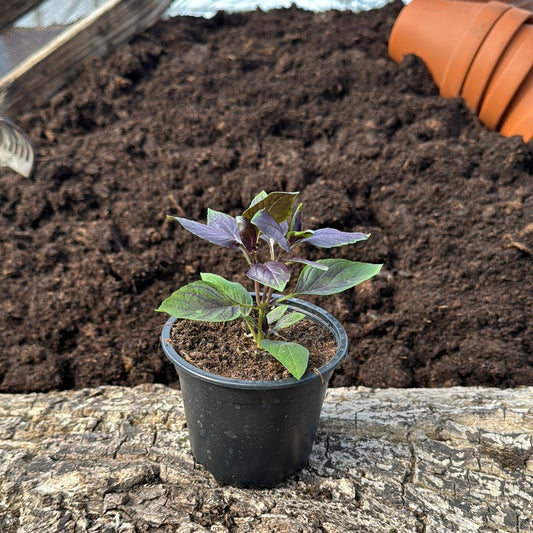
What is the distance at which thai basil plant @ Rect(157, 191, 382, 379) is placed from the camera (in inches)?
51.1

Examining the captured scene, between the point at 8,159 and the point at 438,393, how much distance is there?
7.52 feet

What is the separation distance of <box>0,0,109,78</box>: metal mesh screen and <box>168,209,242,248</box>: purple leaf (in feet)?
7.69

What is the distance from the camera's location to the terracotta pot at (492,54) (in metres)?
2.99

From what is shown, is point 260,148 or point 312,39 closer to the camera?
point 260,148

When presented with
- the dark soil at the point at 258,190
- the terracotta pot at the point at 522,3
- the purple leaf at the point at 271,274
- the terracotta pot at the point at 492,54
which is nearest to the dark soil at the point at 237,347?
the purple leaf at the point at 271,274

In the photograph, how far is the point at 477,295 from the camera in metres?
2.27

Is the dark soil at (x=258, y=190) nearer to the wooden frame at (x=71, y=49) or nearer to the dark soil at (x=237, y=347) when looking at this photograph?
the wooden frame at (x=71, y=49)

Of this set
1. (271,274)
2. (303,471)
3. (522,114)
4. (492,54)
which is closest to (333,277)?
(271,274)

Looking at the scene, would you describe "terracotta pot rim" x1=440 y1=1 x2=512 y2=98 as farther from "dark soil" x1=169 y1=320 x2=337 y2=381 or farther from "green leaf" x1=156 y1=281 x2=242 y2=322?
"green leaf" x1=156 y1=281 x2=242 y2=322

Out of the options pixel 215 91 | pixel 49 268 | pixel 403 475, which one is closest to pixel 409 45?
pixel 215 91

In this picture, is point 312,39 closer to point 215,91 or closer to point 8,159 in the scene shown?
point 215,91

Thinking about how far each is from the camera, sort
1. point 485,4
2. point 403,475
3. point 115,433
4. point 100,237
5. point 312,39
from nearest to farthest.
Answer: point 403,475 < point 115,433 < point 100,237 < point 485,4 < point 312,39

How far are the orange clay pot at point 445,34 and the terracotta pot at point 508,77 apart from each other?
160 mm

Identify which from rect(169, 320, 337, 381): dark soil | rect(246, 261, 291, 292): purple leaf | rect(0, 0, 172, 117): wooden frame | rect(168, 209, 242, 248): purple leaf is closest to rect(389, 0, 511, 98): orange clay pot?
rect(0, 0, 172, 117): wooden frame
